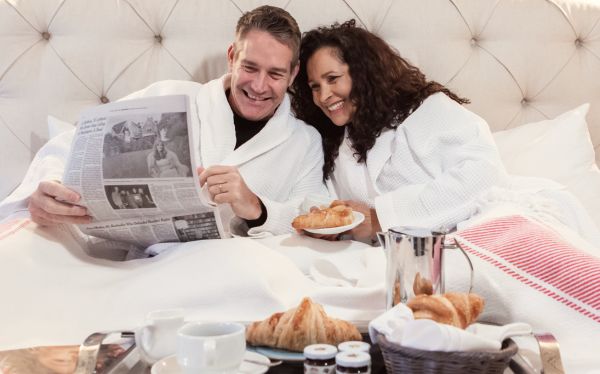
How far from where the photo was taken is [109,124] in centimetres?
129

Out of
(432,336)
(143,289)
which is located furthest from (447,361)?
(143,289)

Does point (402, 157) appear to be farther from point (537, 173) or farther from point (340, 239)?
point (537, 173)

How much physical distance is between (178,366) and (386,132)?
1.12 metres

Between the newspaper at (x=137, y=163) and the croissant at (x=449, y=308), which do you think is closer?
the croissant at (x=449, y=308)

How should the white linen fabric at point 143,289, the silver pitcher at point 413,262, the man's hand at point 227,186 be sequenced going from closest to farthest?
1. the silver pitcher at point 413,262
2. the white linen fabric at point 143,289
3. the man's hand at point 227,186

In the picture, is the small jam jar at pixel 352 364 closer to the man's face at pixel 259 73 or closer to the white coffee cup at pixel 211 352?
the white coffee cup at pixel 211 352

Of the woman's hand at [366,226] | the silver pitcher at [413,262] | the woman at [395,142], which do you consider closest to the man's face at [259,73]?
the woman at [395,142]

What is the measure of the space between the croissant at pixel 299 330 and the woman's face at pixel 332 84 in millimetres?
989

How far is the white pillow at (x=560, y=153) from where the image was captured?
6.17 feet

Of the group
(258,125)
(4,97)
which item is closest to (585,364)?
(258,125)

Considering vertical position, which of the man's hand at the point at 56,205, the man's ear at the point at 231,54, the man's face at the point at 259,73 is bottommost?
the man's hand at the point at 56,205

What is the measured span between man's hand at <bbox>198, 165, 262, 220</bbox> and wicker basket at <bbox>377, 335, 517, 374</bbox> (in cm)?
77

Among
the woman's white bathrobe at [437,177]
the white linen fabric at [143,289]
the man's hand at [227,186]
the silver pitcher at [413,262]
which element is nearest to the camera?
the silver pitcher at [413,262]

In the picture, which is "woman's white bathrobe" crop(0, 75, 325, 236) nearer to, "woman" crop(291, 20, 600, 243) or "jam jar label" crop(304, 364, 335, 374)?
"woman" crop(291, 20, 600, 243)
